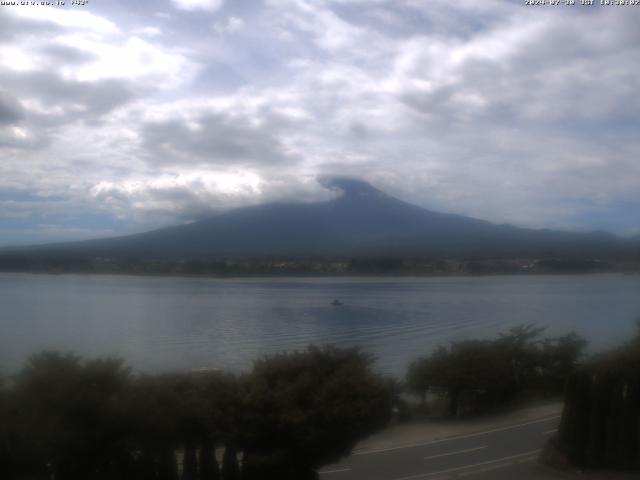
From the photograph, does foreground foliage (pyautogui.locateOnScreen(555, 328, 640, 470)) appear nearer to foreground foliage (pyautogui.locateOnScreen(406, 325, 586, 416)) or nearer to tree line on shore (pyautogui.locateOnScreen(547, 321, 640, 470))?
tree line on shore (pyautogui.locateOnScreen(547, 321, 640, 470))

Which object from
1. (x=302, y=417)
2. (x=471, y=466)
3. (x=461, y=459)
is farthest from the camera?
(x=461, y=459)

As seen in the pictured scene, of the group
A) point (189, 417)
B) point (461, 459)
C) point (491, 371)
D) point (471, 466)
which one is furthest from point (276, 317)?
point (189, 417)

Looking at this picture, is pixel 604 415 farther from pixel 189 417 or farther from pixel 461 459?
pixel 189 417

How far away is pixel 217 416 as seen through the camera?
9.73 metres

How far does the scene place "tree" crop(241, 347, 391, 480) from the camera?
9.52 m

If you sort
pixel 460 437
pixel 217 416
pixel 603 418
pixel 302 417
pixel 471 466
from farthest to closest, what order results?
pixel 460 437 < pixel 603 418 < pixel 471 466 < pixel 217 416 < pixel 302 417

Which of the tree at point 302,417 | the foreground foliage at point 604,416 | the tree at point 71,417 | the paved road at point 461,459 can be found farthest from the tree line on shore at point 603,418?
the tree at point 71,417

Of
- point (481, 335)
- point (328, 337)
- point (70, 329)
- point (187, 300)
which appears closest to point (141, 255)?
point (187, 300)

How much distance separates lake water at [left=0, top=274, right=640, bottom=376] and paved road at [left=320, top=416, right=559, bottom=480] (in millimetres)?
4545

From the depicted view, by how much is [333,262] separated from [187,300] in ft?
30.2

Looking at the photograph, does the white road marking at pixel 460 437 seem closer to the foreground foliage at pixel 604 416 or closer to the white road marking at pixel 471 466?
the white road marking at pixel 471 466

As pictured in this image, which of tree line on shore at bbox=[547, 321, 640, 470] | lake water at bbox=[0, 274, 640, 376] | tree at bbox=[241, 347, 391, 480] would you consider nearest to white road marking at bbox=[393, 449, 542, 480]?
tree line on shore at bbox=[547, 321, 640, 470]

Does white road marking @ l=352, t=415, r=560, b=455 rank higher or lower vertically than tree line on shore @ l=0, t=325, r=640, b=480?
lower

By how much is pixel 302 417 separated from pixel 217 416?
125cm
